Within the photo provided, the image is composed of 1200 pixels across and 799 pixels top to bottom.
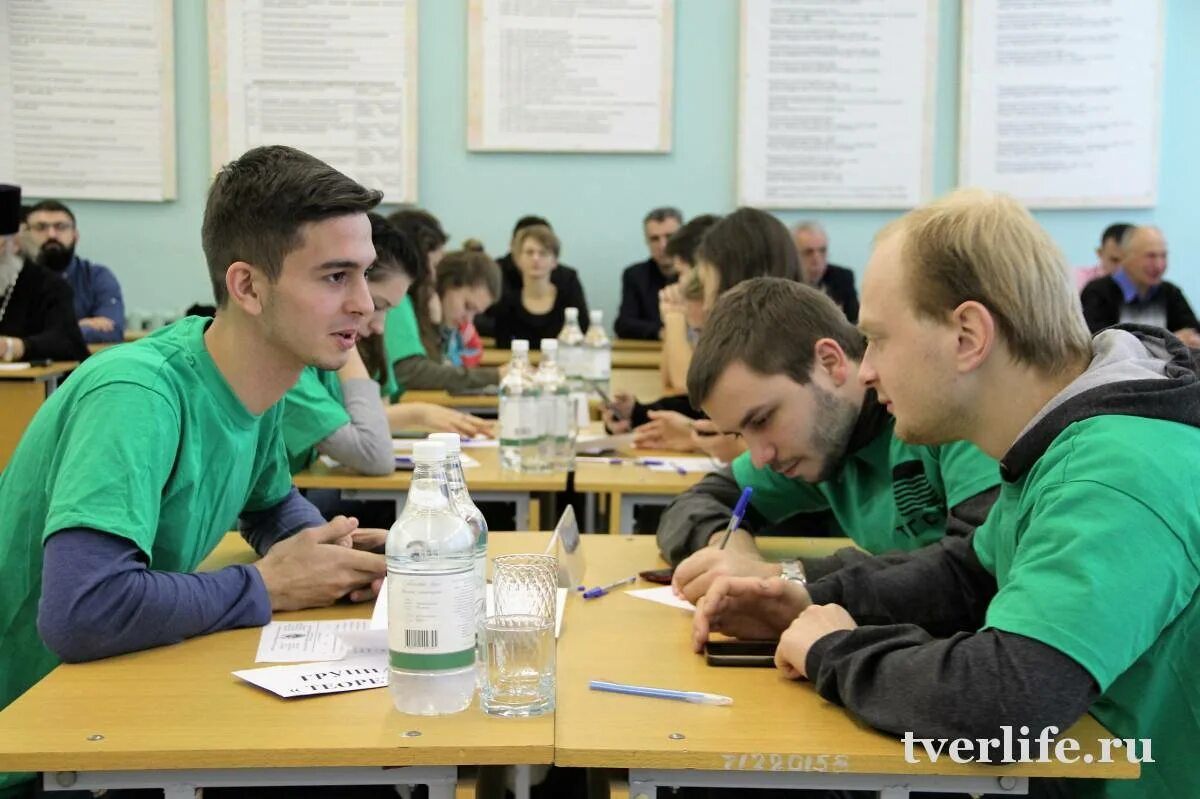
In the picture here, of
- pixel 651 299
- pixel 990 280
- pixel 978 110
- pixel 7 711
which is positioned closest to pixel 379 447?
pixel 7 711

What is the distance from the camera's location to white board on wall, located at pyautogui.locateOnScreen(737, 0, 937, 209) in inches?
308

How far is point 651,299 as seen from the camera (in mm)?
7961

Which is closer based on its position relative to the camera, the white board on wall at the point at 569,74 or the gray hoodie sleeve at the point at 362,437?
the gray hoodie sleeve at the point at 362,437

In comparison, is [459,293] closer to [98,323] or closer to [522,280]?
[522,280]

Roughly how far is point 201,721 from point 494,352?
5.37 meters

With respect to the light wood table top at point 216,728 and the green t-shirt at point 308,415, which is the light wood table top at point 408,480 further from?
the light wood table top at point 216,728

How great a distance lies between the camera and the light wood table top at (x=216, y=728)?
1375mm

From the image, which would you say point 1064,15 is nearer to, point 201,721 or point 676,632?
point 676,632

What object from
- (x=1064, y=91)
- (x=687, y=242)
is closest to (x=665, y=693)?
(x=687, y=242)

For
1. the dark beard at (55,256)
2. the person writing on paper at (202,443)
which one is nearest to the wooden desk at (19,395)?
the dark beard at (55,256)

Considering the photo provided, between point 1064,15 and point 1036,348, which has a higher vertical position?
point 1064,15

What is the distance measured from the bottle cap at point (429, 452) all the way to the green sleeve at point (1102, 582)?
66 centimetres

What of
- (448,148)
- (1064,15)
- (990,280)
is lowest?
(990,280)

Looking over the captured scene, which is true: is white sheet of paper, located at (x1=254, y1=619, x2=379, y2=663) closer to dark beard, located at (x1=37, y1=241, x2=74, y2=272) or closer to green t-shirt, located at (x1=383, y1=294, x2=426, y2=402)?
green t-shirt, located at (x1=383, y1=294, x2=426, y2=402)
